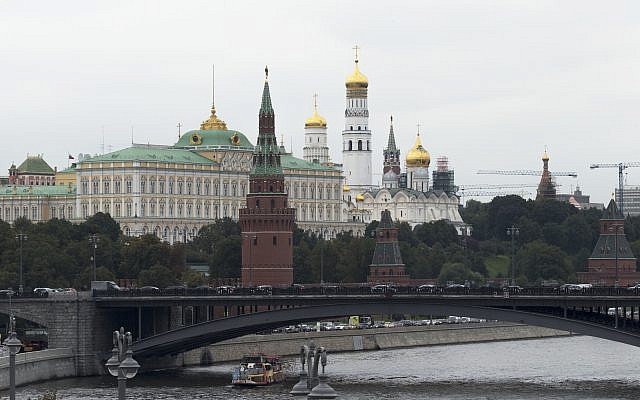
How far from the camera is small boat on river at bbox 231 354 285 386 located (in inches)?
4473

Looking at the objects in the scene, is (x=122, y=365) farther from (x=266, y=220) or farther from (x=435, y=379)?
(x=266, y=220)

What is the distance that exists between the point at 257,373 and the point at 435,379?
10262mm

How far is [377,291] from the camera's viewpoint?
390 ft

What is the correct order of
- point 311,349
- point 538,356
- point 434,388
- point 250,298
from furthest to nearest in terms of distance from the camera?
point 538,356
point 250,298
point 434,388
point 311,349

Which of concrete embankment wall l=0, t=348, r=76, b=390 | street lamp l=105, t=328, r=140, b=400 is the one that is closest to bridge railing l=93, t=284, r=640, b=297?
concrete embankment wall l=0, t=348, r=76, b=390

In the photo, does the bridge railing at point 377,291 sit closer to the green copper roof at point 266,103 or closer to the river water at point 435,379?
the river water at point 435,379

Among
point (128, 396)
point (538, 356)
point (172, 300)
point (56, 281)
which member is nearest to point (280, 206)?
point (56, 281)

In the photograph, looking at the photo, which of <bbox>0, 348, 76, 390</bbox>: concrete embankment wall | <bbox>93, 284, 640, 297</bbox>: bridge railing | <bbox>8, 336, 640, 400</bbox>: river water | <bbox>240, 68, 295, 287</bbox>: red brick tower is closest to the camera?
<bbox>0, 348, 76, 390</bbox>: concrete embankment wall

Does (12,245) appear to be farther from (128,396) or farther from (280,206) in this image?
(128,396)

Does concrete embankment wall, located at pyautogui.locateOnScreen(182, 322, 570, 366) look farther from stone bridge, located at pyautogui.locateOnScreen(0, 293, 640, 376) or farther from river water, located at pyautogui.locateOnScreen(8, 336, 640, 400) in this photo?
stone bridge, located at pyautogui.locateOnScreen(0, 293, 640, 376)

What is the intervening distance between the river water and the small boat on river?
797 mm

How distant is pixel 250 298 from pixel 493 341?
2052 inches

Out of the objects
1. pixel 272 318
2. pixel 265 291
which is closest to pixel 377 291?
pixel 272 318

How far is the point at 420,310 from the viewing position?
375ft
